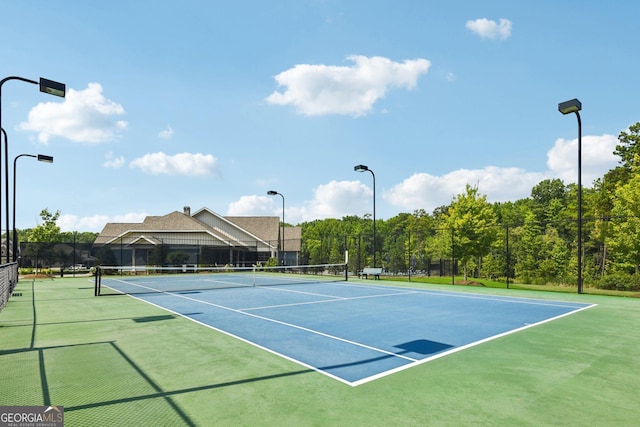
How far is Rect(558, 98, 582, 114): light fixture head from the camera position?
1498 centimetres

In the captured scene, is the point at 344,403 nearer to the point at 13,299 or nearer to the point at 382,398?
the point at 382,398

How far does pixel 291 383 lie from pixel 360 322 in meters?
4.52

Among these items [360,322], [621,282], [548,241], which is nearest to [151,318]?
[360,322]

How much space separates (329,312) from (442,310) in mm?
3390

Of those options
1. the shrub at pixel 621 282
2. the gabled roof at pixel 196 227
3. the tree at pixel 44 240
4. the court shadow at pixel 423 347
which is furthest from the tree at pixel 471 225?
the tree at pixel 44 240

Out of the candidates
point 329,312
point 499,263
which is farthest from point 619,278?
point 329,312

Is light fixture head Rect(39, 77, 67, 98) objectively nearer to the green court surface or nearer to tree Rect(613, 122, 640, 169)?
the green court surface

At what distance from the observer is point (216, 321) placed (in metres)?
9.38

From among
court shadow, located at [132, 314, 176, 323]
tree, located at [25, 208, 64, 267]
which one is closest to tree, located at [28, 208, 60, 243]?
tree, located at [25, 208, 64, 267]

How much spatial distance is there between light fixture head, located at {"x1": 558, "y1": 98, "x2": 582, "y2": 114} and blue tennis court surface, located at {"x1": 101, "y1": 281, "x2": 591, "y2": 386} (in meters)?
7.53

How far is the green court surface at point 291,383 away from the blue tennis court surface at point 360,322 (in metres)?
0.44

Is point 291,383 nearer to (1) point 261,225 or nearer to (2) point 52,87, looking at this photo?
(2) point 52,87

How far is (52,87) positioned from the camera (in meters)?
10.6

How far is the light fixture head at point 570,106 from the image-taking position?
15.0 meters
